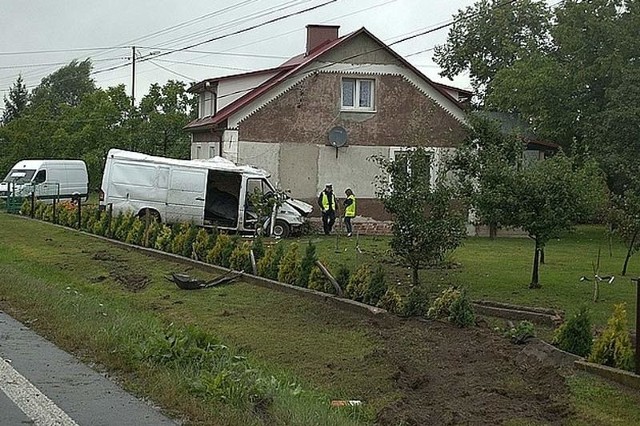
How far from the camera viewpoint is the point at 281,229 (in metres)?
30.3

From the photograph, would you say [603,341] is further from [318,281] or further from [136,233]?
[136,233]

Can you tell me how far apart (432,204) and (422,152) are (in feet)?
3.37

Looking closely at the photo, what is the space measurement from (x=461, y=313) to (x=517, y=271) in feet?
28.4

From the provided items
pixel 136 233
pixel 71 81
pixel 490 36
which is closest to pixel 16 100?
pixel 71 81

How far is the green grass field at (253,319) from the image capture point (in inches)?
347

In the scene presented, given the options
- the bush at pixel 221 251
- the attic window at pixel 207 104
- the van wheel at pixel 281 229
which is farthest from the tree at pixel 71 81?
the bush at pixel 221 251

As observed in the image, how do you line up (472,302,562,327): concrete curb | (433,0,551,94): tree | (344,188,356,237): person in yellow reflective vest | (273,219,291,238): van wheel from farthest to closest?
1. (433,0,551,94): tree
2. (344,188,356,237): person in yellow reflective vest
3. (273,219,291,238): van wheel
4. (472,302,562,327): concrete curb

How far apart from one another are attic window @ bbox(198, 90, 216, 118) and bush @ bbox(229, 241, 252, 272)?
64.2ft

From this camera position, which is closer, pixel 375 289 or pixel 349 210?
pixel 375 289

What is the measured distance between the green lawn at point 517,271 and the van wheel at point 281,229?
932mm

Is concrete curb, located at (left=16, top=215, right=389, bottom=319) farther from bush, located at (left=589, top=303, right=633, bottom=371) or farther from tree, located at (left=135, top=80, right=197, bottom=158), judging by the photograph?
→ tree, located at (left=135, top=80, right=197, bottom=158)

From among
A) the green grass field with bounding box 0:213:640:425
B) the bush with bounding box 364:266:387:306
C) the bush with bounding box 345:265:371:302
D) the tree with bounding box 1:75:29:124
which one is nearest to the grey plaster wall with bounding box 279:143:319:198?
the green grass field with bounding box 0:213:640:425

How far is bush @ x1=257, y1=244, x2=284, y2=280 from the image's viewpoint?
17.7m

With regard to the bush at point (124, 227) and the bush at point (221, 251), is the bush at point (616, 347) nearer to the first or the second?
the bush at point (221, 251)
